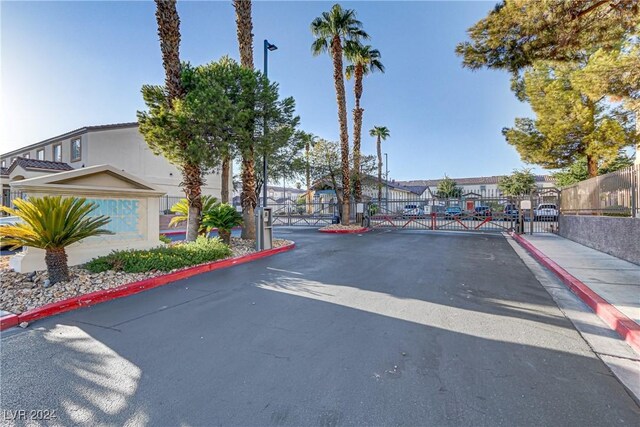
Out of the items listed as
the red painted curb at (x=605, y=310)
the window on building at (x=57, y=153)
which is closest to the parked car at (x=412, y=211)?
the red painted curb at (x=605, y=310)

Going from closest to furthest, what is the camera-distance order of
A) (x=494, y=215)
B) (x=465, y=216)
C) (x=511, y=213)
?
(x=511, y=213) → (x=494, y=215) → (x=465, y=216)

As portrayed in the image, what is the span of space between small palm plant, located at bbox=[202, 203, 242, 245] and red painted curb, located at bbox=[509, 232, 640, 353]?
918 centimetres

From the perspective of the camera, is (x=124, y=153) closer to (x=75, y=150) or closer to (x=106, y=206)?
(x=75, y=150)

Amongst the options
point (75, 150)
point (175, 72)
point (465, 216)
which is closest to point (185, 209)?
point (175, 72)

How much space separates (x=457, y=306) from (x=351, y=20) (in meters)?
20.0

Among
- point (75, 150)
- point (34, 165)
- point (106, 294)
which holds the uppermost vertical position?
point (75, 150)

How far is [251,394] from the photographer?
9.53 ft

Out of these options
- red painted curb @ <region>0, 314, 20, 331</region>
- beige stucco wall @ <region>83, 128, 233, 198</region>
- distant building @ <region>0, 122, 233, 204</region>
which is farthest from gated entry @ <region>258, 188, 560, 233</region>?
red painted curb @ <region>0, 314, 20, 331</region>

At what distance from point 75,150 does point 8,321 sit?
86.2ft

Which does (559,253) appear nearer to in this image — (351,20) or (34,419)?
(34,419)

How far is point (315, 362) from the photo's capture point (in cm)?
346

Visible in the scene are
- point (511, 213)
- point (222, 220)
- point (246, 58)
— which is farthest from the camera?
point (511, 213)

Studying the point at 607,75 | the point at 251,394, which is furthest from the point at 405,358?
the point at 607,75

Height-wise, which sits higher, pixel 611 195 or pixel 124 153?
pixel 124 153
